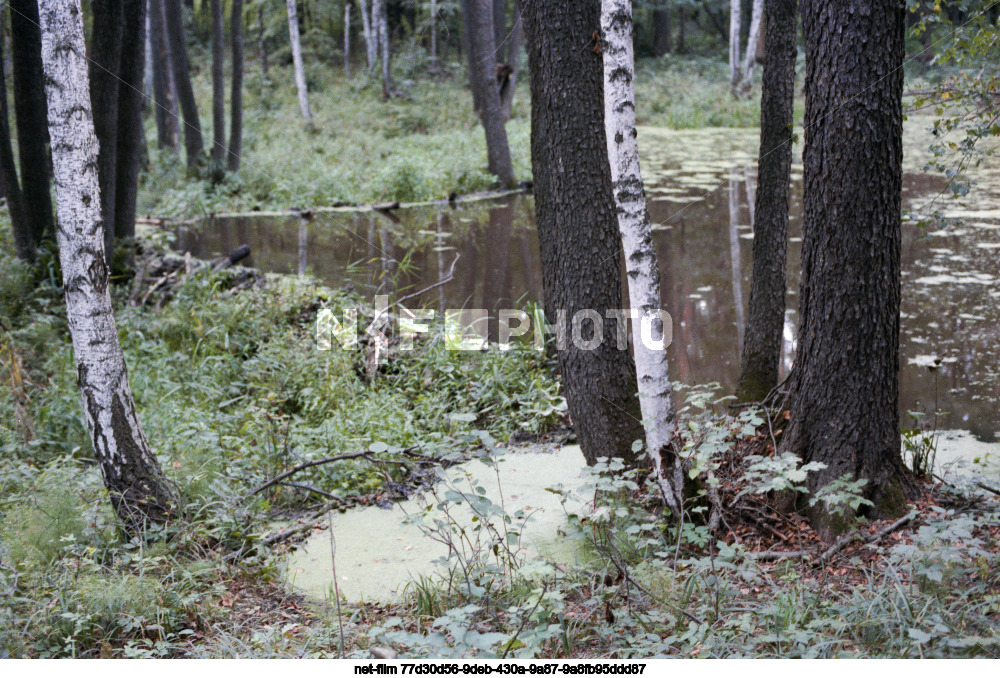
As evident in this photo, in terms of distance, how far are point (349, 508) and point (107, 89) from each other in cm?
536

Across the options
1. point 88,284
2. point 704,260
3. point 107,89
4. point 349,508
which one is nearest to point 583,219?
point 349,508

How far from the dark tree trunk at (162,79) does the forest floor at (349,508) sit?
38.0ft

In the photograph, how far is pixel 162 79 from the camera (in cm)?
1886

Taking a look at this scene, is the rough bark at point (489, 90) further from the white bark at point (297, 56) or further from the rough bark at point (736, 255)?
the white bark at point (297, 56)

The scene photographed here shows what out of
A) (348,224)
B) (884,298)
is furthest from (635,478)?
(348,224)

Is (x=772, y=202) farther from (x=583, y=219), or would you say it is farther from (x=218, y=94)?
(x=218, y=94)

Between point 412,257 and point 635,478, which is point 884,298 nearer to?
point 635,478

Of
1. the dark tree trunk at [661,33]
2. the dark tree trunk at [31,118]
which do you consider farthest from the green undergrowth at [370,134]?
the dark tree trunk at [31,118]

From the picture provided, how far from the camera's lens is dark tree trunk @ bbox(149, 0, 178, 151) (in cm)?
1725

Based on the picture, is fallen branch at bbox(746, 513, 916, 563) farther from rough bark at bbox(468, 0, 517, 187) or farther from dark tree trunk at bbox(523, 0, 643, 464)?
rough bark at bbox(468, 0, 517, 187)

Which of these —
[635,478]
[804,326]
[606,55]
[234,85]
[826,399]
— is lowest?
[635,478]

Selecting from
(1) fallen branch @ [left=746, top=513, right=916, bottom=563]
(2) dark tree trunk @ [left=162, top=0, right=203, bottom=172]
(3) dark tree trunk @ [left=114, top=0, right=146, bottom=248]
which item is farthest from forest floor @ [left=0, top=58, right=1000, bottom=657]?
(2) dark tree trunk @ [left=162, top=0, right=203, bottom=172]

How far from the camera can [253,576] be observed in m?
3.99
